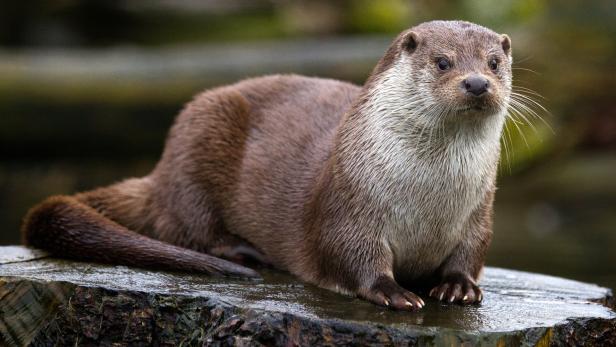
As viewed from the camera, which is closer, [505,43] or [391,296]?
[391,296]

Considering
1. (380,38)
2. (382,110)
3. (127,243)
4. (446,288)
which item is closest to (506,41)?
(382,110)

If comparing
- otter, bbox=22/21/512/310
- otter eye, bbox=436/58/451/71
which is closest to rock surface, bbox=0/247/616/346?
otter, bbox=22/21/512/310

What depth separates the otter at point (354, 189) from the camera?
11.3 feet

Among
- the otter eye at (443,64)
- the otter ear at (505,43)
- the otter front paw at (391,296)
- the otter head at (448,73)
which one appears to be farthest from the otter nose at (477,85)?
the otter front paw at (391,296)

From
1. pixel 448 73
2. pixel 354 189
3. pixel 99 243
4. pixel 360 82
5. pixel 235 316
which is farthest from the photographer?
pixel 360 82

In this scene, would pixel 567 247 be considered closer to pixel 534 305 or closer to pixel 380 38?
pixel 380 38

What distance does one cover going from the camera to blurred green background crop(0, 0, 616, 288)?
7.58 meters

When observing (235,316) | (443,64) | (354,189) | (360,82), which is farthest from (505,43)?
(360,82)

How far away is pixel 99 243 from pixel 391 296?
40.8 inches

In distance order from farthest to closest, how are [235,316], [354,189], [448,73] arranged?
[354,189] < [448,73] < [235,316]

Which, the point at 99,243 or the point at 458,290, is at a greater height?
the point at 458,290

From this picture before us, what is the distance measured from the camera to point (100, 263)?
3.74 meters

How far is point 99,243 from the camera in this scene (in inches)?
149

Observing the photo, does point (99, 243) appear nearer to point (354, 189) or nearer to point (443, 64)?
point (354, 189)
